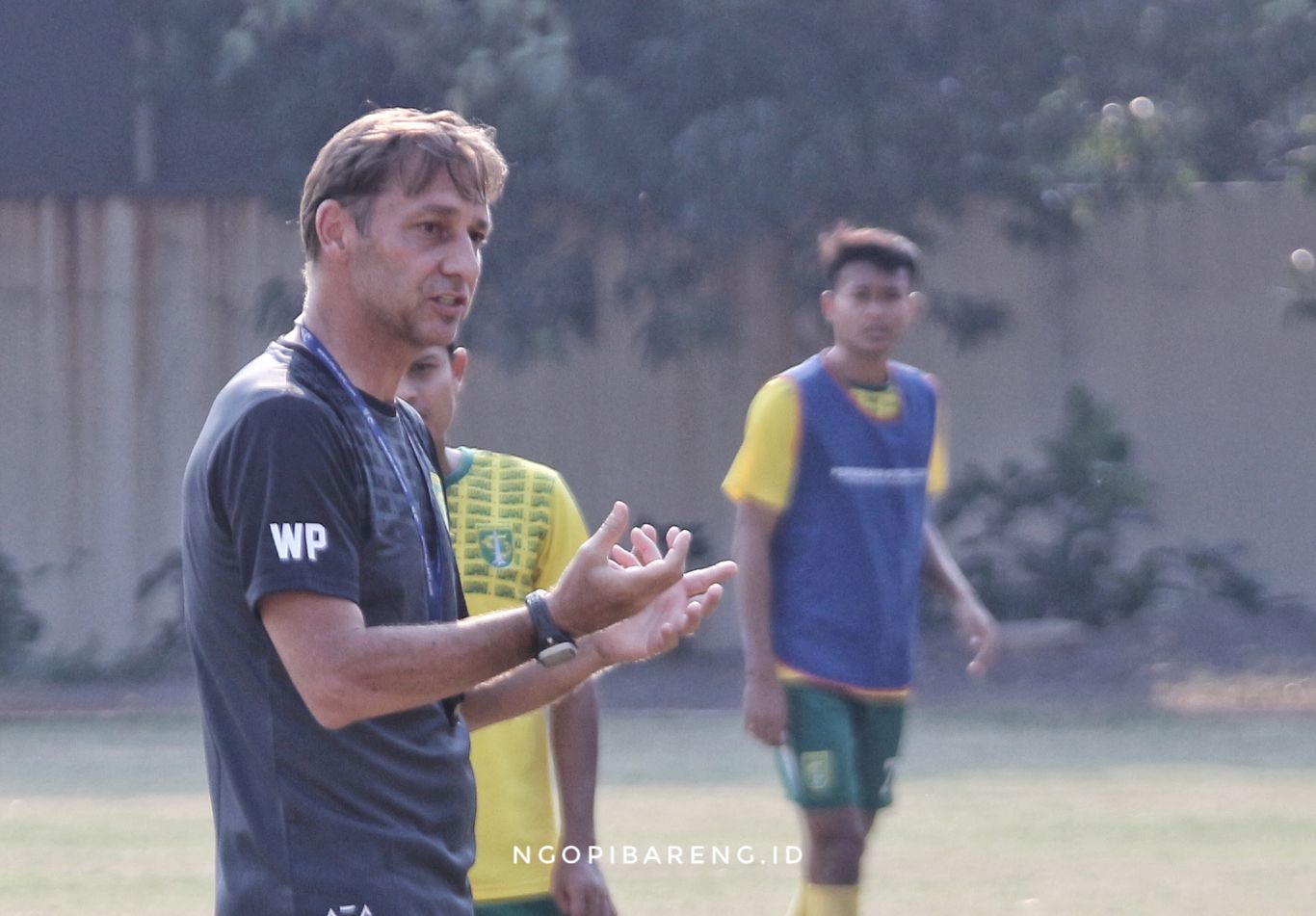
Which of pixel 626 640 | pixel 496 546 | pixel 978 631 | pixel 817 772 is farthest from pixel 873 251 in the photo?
pixel 626 640

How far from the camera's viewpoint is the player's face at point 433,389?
4.51 meters

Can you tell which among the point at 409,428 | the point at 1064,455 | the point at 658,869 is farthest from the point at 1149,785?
the point at 409,428

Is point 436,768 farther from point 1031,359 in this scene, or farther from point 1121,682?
point 1031,359

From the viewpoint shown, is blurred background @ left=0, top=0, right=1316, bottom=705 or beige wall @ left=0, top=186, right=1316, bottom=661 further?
beige wall @ left=0, top=186, right=1316, bottom=661

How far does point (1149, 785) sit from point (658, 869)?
298cm

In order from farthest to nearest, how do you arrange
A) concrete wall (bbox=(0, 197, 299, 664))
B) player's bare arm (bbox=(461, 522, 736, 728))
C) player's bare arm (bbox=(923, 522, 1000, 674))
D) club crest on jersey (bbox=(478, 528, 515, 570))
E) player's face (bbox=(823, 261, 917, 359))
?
1. concrete wall (bbox=(0, 197, 299, 664))
2. player's bare arm (bbox=(923, 522, 1000, 674))
3. player's face (bbox=(823, 261, 917, 359))
4. club crest on jersey (bbox=(478, 528, 515, 570))
5. player's bare arm (bbox=(461, 522, 736, 728))

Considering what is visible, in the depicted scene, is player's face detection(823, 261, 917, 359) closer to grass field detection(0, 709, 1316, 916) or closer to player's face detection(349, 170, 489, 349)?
grass field detection(0, 709, 1316, 916)

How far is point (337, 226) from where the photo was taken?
3072 mm

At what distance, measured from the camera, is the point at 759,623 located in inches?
242

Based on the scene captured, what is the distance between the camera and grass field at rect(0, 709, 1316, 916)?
24.0ft

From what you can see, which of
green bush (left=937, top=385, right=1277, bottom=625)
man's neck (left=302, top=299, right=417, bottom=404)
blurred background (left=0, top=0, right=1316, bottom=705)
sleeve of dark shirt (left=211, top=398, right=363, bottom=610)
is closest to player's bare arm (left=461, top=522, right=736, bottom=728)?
sleeve of dark shirt (left=211, top=398, right=363, bottom=610)

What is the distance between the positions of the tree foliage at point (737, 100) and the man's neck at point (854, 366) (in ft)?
24.6

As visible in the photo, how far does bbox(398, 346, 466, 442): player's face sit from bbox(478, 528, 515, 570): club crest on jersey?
0.77 ft

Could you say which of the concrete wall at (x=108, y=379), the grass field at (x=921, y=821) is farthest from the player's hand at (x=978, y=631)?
the concrete wall at (x=108, y=379)
